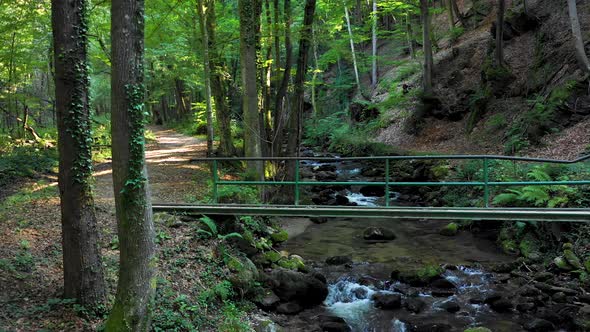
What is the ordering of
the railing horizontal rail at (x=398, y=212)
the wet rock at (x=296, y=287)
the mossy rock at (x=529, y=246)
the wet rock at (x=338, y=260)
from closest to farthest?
the railing horizontal rail at (x=398, y=212) → the wet rock at (x=296, y=287) → the mossy rock at (x=529, y=246) → the wet rock at (x=338, y=260)

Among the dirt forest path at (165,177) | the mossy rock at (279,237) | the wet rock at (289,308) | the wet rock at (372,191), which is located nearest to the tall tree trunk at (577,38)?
the wet rock at (372,191)

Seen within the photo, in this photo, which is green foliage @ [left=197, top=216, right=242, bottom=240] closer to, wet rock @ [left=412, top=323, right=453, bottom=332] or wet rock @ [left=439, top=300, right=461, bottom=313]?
wet rock @ [left=412, top=323, right=453, bottom=332]

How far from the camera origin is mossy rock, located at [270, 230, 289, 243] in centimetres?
1203

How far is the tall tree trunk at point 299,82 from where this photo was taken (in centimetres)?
1254

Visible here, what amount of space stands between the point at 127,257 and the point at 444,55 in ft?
79.3

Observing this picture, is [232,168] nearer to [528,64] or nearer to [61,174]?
[61,174]

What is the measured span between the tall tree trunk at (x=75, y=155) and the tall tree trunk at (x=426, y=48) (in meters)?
18.0

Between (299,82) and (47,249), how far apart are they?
8.18 meters

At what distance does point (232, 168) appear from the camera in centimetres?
1591

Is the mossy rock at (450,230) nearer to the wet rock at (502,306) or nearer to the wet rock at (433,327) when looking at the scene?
the wet rock at (502,306)

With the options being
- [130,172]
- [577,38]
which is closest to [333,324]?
[130,172]

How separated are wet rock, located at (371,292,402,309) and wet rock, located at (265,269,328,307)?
1.10m

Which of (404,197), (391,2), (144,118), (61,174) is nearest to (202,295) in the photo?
(61,174)

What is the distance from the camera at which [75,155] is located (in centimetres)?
558
